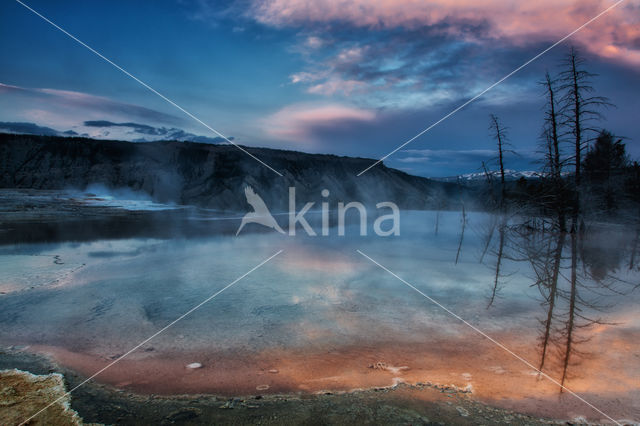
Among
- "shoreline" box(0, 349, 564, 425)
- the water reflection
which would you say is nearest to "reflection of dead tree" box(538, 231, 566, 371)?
the water reflection

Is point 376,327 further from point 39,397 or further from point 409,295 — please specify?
point 39,397

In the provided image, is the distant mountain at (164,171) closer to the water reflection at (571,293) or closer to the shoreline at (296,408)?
the water reflection at (571,293)

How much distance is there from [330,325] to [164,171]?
2382 inches

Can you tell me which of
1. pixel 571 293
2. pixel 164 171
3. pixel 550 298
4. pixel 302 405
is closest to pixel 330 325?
pixel 302 405

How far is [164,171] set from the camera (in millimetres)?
59969

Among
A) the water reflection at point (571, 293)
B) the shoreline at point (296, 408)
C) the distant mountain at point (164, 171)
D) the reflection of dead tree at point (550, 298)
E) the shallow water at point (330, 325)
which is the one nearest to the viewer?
the shoreline at point (296, 408)

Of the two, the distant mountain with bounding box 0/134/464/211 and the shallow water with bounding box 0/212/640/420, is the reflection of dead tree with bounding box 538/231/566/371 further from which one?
the distant mountain with bounding box 0/134/464/211

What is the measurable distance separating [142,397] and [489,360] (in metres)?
5.05

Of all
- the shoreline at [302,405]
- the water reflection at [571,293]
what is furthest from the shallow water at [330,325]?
the shoreline at [302,405]

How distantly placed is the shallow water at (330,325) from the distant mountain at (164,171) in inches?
1575

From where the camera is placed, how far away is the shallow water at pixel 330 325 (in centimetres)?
476

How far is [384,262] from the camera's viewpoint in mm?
13578

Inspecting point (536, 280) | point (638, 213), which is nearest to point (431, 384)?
point (536, 280)

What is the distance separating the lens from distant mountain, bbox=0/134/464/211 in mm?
56344
